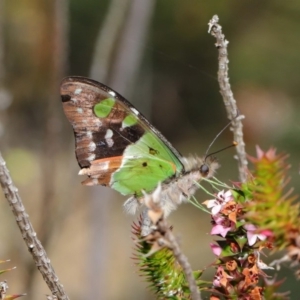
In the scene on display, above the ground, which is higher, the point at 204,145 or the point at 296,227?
the point at 204,145

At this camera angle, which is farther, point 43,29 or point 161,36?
point 161,36

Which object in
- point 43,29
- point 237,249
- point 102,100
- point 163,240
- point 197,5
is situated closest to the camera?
point 163,240

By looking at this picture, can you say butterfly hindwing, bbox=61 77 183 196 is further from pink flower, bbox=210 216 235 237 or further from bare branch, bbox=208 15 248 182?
pink flower, bbox=210 216 235 237

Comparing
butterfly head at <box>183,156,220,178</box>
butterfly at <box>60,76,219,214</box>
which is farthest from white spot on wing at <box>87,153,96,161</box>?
butterfly head at <box>183,156,220,178</box>

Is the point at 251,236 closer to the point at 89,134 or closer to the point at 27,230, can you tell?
the point at 27,230

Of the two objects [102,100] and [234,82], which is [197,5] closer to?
[234,82]

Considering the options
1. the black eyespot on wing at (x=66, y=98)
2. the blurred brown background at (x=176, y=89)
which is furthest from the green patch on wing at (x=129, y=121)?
the blurred brown background at (x=176, y=89)

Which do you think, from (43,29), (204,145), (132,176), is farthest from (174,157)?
(204,145)

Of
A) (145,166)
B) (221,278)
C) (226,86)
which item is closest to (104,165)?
(145,166)
